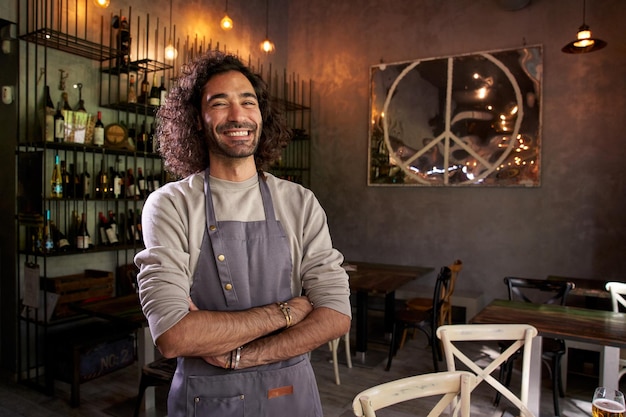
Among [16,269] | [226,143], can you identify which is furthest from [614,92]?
[16,269]

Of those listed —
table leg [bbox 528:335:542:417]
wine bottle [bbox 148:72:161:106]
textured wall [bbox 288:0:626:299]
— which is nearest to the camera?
table leg [bbox 528:335:542:417]

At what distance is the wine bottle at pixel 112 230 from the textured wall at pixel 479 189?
296 cm

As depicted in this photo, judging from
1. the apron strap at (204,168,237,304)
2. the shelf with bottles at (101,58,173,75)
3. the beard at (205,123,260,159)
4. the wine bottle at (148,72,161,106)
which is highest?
the shelf with bottles at (101,58,173,75)

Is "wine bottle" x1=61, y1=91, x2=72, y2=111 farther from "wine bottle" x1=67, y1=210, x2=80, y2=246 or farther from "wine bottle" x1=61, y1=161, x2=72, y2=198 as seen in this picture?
"wine bottle" x1=67, y1=210, x2=80, y2=246

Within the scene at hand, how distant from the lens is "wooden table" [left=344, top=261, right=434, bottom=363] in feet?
14.7

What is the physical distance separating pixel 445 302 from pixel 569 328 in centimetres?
215

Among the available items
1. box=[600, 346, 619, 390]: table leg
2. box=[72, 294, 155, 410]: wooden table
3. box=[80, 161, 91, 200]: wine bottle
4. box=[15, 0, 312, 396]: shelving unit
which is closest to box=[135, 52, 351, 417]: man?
box=[72, 294, 155, 410]: wooden table

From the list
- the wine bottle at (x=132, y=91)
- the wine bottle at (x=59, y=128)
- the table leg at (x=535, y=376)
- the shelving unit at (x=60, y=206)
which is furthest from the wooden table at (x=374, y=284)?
the wine bottle at (x=59, y=128)

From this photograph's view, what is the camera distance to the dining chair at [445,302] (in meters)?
4.78

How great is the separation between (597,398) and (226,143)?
1.47 metres

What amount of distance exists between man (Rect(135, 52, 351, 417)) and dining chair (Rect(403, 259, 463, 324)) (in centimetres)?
345

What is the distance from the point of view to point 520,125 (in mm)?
5496

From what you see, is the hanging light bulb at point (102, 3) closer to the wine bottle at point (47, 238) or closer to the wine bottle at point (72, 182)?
the wine bottle at point (72, 182)

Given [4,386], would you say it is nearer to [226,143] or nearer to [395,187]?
[226,143]
